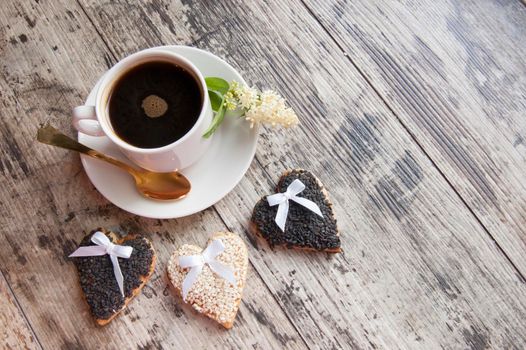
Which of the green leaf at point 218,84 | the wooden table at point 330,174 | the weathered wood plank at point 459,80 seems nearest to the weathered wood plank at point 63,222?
the wooden table at point 330,174

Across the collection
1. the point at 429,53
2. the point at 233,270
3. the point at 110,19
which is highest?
the point at 429,53

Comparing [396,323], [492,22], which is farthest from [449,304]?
[492,22]

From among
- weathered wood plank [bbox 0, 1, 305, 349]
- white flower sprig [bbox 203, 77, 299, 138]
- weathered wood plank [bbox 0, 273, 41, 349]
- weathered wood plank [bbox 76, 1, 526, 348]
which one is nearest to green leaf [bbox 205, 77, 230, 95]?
white flower sprig [bbox 203, 77, 299, 138]

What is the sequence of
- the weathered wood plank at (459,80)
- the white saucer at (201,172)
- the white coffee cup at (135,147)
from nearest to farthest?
the white coffee cup at (135,147), the white saucer at (201,172), the weathered wood plank at (459,80)

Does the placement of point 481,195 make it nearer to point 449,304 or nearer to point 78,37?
point 449,304

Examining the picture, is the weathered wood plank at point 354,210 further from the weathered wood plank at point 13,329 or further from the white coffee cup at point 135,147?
the weathered wood plank at point 13,329

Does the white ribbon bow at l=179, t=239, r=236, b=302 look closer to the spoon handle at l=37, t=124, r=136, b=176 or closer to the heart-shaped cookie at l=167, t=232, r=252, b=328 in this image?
the heart-shaped cookie at l=167, t=232, r=252, b=328

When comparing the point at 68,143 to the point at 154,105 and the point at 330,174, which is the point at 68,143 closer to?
the point at 154,105
